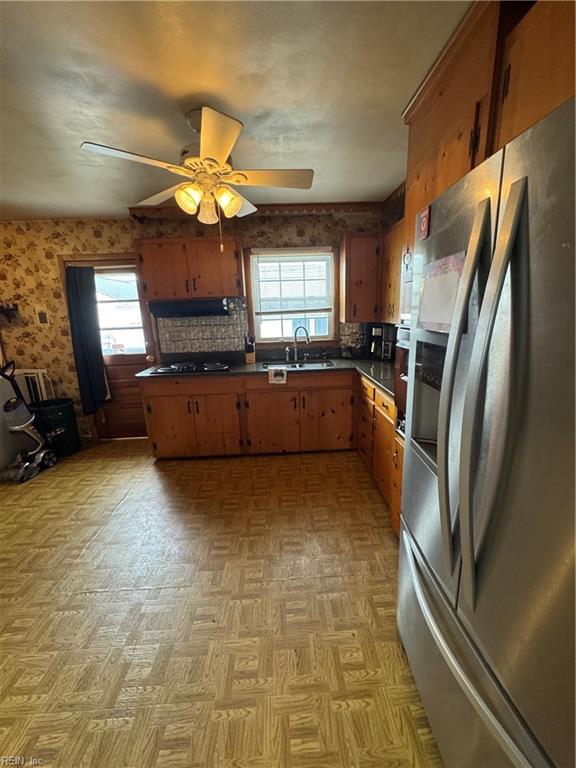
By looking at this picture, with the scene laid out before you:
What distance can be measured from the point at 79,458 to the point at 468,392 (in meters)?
3.94

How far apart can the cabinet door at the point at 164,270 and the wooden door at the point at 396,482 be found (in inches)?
98.3

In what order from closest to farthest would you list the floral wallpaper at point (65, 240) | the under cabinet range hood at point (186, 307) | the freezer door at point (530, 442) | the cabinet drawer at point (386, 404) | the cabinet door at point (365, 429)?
the freezer door at point (530, 442) < the cabinet drawer at point (386, 404) < the cabinet door at point (365, 429) < the under cabinet range hood at point (186, 307) < the floral wallpaper at point (65, 240)

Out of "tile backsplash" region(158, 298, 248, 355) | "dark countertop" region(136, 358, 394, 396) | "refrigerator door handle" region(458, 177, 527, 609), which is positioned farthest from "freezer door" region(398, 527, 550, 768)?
"tile backsplash" region(158, 298, 248, 355)

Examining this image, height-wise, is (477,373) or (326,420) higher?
(477,373)

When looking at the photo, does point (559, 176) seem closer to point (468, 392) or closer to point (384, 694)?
point (468, 392)

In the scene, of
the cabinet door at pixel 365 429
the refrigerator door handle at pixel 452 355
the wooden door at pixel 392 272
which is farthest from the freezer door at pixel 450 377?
the wooden door at pixel 392 272

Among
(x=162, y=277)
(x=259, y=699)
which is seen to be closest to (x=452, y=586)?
(x=259, y=699)

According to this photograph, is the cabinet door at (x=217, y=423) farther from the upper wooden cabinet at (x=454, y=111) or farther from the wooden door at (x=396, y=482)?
the upper wooden cabinet at (x=454, y=111)

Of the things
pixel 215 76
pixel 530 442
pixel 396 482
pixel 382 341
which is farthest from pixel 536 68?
pixel 382 341

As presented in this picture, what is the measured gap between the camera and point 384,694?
4.06ft

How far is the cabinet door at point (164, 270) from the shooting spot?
3115 millimetres

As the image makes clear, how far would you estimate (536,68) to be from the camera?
2.72 feet

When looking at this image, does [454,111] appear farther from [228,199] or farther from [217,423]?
[217,423]

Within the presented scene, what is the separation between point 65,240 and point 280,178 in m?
3.02
